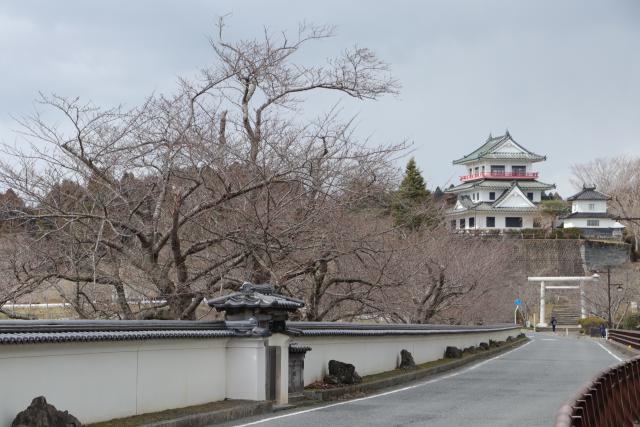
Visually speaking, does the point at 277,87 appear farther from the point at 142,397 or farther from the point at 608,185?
the point at 608,185

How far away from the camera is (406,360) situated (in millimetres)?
22797

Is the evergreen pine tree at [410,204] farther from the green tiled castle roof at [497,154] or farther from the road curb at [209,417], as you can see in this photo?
the green tiled castle roof at [497,154]

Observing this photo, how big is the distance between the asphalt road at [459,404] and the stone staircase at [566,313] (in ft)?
221

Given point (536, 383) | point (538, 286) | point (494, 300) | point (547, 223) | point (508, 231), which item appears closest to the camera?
point (536, 383)

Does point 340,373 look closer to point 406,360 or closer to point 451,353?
point 406,360

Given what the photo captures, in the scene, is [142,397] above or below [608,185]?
below

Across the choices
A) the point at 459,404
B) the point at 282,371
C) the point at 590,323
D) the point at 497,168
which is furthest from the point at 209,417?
the point at 497,168

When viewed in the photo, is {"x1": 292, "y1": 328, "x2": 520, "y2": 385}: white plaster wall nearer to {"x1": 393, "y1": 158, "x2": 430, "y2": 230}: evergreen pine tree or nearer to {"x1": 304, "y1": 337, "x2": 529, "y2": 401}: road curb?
{"x1": 304, "y1": 337, "x2": 529, "y2": 401}: road curb

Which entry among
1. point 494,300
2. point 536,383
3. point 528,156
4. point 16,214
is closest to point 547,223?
point 528,156

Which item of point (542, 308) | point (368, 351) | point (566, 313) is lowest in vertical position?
point (566, 313)

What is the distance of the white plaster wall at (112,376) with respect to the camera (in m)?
9.44

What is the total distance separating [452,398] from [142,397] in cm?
694

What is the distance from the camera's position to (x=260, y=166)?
16.2 meters

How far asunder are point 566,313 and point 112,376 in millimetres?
87441
